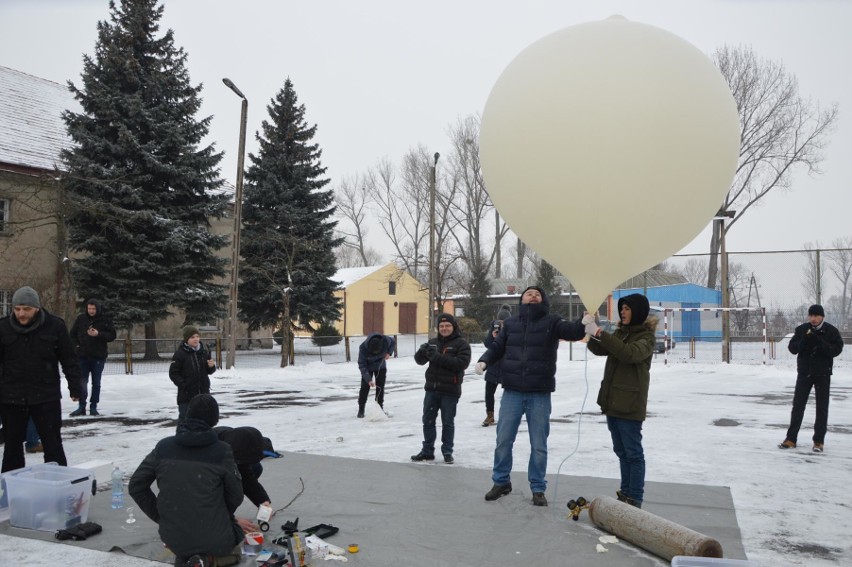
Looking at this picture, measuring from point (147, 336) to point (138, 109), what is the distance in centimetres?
708

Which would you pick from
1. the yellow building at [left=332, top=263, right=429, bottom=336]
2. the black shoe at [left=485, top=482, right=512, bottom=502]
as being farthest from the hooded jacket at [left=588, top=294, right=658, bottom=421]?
the yellow building at [left=332, top=263, right=429, bottom=336]

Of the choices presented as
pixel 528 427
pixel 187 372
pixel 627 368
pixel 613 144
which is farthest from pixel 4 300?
pixel 613 144

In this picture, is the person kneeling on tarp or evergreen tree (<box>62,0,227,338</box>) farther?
evergreen tree (<box>62,0,227,338</box>)

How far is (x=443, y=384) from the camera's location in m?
6.72

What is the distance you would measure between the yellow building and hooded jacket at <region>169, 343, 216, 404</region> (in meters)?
31.8

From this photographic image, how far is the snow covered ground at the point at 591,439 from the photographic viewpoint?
4627 millimetres

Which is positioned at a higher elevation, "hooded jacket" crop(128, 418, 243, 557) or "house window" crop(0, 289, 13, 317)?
"house window" crop(0, 289, 13, 317)

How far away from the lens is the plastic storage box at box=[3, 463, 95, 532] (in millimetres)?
4516

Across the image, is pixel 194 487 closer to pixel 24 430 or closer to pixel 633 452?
pixel 24 430

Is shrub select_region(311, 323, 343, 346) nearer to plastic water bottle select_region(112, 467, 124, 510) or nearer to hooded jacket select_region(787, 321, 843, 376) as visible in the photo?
hooded jacket select_region(787, 321, 843, 376)

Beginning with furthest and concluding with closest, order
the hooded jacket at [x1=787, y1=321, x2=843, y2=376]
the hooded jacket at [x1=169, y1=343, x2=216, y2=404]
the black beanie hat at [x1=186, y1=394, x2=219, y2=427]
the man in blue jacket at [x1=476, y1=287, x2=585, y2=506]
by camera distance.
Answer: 1. the hooded jacket at [x1=787, y1=321, x2=843, y2=376]
2. the hooded jacket at [x1=169, y1=343, x2=216, y2=404]
3. the man in blue jacket at [x1=476, y1=287, x2=585, y2=506]
4. the black beanie hat at [x1=186, y1=394, x2=219, y2=427]

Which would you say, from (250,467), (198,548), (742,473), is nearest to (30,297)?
(250,467)

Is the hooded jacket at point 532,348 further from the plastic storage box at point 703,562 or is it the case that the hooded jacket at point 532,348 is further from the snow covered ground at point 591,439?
the plastic storage box at point 703,562

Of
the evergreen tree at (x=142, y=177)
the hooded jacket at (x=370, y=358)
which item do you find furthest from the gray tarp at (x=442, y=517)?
the evergreen tree at (x=142, y=177)
